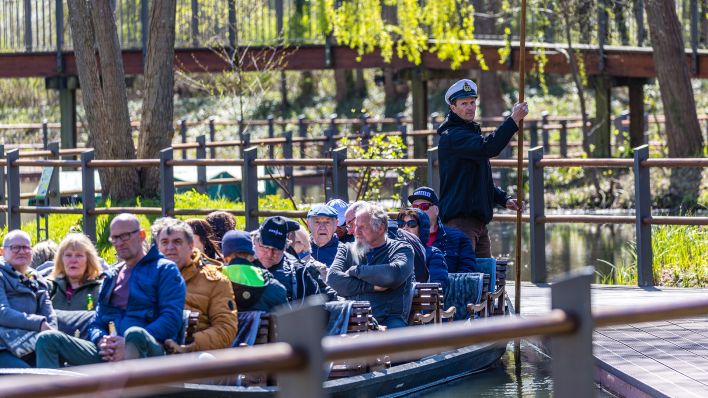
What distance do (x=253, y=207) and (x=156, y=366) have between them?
Answer: 1122 centimetres

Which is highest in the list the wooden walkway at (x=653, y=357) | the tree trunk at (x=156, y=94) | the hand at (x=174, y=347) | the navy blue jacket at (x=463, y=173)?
the tree trunk at (x=156, y=94)

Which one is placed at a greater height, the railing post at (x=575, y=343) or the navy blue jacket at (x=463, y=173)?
the navy blue jacket at (x=463, y=173)

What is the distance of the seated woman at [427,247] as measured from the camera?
9.16 metres

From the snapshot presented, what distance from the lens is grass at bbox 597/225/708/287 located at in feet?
43.0

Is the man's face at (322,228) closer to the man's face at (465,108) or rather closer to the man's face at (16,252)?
the man's face at (465,108)

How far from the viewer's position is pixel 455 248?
31.4ft

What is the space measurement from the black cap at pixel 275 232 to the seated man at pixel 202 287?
13.3 inches

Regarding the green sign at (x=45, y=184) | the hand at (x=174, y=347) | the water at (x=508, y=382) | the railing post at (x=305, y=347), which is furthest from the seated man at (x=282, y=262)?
the green sign at (x=45, y=184)

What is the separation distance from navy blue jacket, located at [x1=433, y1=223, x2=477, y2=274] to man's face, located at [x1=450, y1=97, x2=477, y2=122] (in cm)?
85

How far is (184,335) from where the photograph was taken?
734 centimetres

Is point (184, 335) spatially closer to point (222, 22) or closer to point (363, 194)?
point (363, 194)

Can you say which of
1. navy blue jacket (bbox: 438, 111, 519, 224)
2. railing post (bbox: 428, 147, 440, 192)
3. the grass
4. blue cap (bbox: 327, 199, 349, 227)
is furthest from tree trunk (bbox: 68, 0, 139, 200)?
navy blue jacket (bbox: 438, 111, 519, 224)

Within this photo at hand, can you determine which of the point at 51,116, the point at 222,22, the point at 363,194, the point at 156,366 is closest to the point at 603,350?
the point at 156,366

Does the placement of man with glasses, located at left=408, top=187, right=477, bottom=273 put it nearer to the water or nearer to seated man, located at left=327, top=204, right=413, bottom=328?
the water
